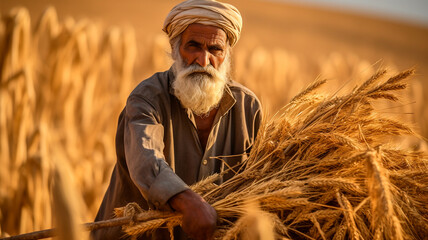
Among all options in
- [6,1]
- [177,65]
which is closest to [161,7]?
[6,1]

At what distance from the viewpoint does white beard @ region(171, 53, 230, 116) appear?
2195 millimetres

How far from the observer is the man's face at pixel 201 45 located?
2.26m

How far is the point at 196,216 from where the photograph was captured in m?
1.50

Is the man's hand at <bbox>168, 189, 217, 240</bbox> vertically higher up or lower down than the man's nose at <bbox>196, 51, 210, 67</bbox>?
lower down

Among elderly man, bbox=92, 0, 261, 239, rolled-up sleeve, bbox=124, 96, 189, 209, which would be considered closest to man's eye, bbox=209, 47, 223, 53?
elderly man, bbox=92, 0, 261, 239

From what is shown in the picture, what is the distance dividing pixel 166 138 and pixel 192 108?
23 centimetres

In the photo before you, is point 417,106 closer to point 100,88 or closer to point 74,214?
point 100,88

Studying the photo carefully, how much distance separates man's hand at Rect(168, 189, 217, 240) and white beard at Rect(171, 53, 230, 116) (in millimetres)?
761

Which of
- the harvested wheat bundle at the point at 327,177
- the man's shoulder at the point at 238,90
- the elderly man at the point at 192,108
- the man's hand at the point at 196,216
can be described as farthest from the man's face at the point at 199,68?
the man's hand at the point at 196,216

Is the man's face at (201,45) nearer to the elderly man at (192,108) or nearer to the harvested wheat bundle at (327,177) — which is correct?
the elderly man at (192,108)

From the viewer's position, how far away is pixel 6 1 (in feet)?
89.8

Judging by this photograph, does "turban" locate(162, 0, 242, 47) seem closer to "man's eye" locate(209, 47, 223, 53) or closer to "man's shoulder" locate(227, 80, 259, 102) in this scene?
"man's eye" locate(209, 47, 223, 53)

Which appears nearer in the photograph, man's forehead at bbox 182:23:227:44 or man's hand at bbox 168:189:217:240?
man's hand at bbox 168:189:217:240

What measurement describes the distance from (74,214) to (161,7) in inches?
1664
